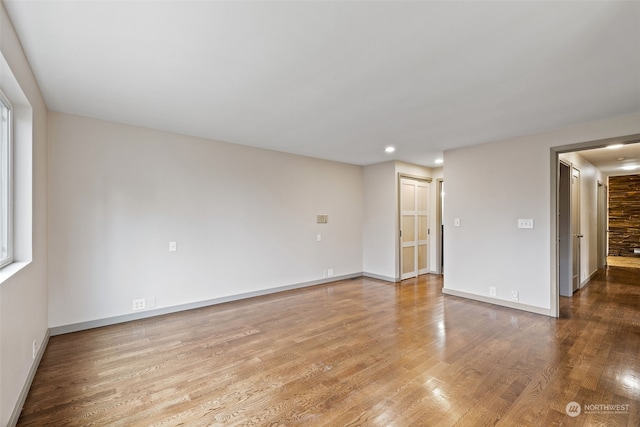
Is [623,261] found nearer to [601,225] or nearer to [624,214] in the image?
[624,214]

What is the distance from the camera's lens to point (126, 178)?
3553mm

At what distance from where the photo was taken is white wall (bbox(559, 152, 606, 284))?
5211mm

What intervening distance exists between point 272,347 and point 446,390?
5.32 ft

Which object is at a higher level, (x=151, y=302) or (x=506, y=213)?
(x=506, y=213)

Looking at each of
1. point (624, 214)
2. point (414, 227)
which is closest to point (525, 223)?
point (414, 227)

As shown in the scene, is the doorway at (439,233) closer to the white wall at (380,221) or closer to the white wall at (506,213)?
the white wall at (380,221)

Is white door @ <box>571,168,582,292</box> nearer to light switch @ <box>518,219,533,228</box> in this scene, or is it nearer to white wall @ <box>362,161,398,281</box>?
light switch @ <box>518,219,533,228</box>

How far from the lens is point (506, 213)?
419cm

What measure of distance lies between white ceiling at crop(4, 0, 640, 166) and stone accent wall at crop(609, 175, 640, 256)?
8054mm

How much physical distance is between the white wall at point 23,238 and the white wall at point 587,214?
20.7 feet

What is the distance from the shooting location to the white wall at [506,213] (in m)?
3.76

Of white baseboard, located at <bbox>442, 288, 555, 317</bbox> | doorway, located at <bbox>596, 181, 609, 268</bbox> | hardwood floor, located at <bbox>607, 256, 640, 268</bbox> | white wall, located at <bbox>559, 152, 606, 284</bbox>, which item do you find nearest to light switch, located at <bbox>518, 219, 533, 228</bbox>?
white baseboard, located at <bbox>442, 288, 555, 317</bbox>

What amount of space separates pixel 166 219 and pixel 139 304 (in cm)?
112

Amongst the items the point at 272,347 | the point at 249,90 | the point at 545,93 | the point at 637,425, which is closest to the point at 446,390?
the point at 637,425
